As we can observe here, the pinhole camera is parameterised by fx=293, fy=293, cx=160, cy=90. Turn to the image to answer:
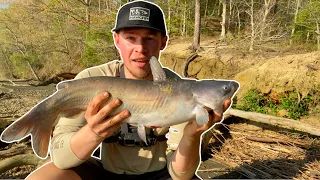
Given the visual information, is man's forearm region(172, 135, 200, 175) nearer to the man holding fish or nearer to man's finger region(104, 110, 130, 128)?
the man holding fish

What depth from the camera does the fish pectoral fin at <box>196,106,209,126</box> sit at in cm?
172

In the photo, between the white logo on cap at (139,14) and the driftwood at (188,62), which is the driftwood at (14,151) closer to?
the white logo on cap at (139,14)

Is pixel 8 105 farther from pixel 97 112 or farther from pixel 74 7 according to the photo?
pixel 97 112

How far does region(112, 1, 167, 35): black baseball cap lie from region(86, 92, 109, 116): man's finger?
621mm

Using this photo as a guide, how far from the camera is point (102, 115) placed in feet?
6.12

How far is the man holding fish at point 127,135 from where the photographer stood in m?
1.93

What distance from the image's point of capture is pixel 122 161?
2549 millimetres

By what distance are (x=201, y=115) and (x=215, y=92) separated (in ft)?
0.53

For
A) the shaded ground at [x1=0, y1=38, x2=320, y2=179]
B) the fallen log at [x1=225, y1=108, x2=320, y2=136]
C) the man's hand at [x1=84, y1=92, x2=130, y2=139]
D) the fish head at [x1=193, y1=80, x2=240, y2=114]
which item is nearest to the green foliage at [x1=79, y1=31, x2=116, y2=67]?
the shaded ground at [x1=0, y1=38, x2=320, y2=179]

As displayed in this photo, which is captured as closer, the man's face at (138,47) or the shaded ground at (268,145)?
the man's face at (138,47)

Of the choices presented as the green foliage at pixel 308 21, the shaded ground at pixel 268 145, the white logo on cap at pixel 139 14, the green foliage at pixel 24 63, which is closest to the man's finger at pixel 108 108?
the white logo on cap at pixel 139 14

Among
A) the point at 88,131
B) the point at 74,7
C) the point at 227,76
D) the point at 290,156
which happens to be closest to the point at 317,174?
the point at 290,156

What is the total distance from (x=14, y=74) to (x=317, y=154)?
34.8 metres

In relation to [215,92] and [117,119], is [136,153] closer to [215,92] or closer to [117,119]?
[117,119]
